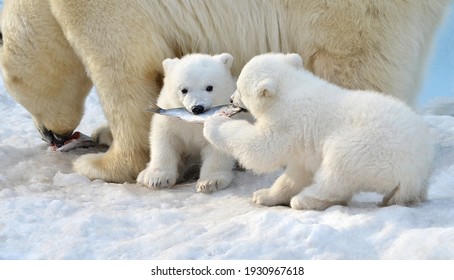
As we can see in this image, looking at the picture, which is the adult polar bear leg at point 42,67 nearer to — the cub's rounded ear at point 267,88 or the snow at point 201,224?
the snow at point 201,224

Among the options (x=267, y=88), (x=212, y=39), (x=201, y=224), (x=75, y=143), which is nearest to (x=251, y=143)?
(x=267, y=88)

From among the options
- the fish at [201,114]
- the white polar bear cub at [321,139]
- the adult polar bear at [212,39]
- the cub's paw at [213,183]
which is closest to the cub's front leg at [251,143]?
the white polar bear cub at [321,139]

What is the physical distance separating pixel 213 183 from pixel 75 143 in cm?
158

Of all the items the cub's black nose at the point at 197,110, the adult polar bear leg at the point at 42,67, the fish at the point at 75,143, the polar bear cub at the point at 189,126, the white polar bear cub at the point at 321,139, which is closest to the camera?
the white polar bear cub at the point at 321,139

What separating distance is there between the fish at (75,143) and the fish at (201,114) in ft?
4.23

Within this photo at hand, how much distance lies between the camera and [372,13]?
3900mm

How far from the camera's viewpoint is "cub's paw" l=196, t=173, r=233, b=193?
382 centimetres

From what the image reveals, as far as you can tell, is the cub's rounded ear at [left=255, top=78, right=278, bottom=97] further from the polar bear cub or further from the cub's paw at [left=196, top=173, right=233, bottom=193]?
the cub's paw at [left=196, top=173, right=233, bottom=193]

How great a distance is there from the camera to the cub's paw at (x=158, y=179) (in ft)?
12.9

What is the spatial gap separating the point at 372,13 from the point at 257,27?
0.61 metres

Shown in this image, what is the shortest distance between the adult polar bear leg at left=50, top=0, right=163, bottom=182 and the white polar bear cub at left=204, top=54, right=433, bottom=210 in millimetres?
774
